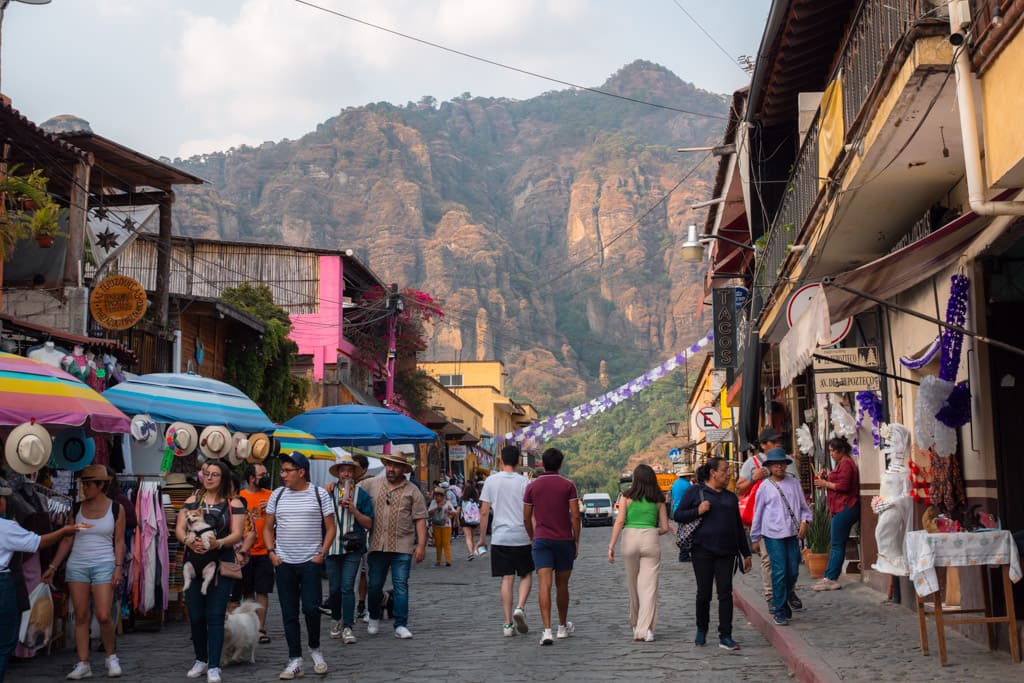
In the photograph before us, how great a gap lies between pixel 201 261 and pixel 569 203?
158m

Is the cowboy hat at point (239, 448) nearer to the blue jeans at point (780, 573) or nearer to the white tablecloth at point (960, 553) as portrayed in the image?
the blue jeans at point (780, 573)

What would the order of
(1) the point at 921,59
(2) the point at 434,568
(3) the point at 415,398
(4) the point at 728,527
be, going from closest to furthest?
(1) the point at 921,59 → (4) the point at 728,527 → (2) the point at 434,568 → (3) the point at 415,398

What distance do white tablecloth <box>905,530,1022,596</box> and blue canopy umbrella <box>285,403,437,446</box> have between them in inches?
387

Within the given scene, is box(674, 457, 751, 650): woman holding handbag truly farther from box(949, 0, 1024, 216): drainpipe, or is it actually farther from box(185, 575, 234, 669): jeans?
box(949, 0, 1024, 216): drainpipe

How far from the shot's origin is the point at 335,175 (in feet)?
560

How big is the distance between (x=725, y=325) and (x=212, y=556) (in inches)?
770

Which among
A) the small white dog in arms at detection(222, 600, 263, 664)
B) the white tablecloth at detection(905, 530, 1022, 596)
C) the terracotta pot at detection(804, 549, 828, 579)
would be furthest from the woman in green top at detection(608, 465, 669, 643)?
the terracotta pot at detection(804, 549, 828, 579)

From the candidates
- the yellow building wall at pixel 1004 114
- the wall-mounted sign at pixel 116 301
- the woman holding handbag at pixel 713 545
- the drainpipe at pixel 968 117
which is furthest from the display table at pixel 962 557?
the wall-mounted sign at pixel 116 301

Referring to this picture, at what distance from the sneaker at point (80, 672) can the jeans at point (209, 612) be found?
0.86 metres

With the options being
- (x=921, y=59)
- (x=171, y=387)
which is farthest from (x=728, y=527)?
(x=171, y=387)

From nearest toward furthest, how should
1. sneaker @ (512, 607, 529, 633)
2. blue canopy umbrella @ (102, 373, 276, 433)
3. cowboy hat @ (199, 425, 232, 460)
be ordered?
1. sneaker @ (512, 607, 529, 633)
2. blue canopy umbrella @ (102, 373, 276, 433)
3. cowboy hat @ (199, 425, 232, 460)

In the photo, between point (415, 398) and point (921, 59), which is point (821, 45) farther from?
point (415, 398)

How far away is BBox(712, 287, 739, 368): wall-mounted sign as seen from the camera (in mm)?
26578

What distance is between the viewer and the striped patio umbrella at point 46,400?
29.2 feet
